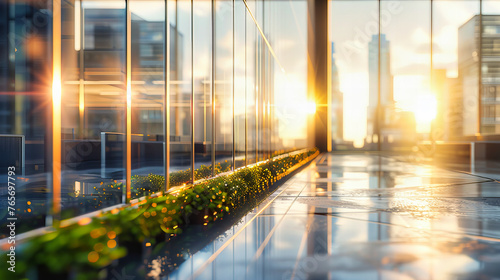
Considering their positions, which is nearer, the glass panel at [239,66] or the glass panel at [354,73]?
the glass panel at [239,66]

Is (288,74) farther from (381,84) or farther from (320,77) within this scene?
(320,77)

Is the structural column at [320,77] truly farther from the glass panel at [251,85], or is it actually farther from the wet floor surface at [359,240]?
the wet floor surface at [359,240]

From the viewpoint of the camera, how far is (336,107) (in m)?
28.6

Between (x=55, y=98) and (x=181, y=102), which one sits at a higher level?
(x=181, y=102)

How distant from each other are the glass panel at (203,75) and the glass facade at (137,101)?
3.0 inches

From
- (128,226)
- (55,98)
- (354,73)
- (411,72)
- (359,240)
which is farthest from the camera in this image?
(354,73)

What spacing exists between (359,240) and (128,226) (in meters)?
2.31

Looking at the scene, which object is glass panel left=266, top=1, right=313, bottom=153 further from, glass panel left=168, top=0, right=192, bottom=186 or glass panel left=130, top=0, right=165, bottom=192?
glass panel left=130, top=0, right=165, bottom=192

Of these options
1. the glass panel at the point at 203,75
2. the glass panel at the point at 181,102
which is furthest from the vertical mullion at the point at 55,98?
the glass panel at the point at 203,75

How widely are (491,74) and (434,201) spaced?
20905mm

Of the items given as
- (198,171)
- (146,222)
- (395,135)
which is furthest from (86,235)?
(395,135)

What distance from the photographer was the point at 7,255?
258cm

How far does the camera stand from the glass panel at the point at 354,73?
87.7 feet

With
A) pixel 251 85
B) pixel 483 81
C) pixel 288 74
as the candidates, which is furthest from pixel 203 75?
pixel 483 81
